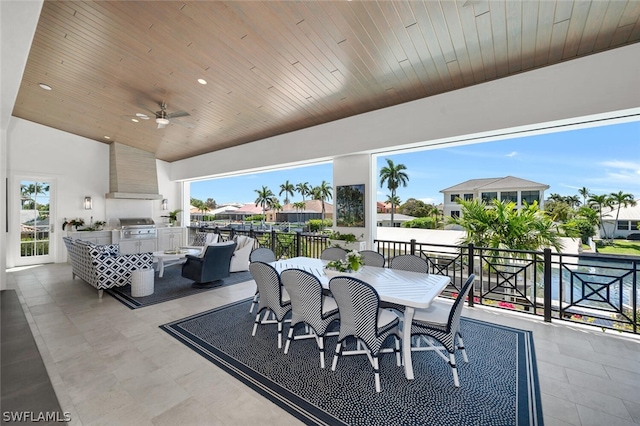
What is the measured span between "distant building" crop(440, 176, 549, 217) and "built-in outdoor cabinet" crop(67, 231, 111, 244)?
10045 millimetres

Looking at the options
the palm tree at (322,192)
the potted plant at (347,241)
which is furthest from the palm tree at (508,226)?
the palm tree at (322,192)

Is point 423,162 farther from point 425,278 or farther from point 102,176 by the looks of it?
point 102,176

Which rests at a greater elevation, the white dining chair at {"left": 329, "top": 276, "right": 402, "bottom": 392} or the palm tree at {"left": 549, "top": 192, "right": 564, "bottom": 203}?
the palm tree at {"left": 549, "top": 192, "right": 564, "bottom": 203}

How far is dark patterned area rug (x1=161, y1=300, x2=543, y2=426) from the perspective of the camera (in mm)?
2021

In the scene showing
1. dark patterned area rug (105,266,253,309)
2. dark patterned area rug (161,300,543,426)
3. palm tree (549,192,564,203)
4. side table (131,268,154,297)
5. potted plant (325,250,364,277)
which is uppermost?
palm tree (549,192,564,203)

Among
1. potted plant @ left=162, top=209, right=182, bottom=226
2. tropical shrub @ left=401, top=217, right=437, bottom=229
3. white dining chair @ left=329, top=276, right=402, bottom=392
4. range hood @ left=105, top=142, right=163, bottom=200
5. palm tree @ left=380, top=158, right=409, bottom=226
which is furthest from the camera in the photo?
palm tree @ left=380, top=158, right=409, bottom=226

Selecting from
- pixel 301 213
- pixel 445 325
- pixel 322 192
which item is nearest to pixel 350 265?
pixel 445 325

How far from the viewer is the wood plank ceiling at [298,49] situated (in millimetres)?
2943

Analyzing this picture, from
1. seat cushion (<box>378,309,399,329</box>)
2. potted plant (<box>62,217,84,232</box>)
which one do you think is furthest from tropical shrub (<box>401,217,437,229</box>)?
potted plant (<box>62,217,84,232</box>)

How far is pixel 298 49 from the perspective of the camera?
370 cm

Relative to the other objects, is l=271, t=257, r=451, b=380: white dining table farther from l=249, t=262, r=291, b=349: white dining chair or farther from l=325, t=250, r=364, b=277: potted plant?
l=249, t=262, r=291, b=349: white dining chair

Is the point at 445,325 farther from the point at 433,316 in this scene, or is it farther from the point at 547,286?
the point at 547,286

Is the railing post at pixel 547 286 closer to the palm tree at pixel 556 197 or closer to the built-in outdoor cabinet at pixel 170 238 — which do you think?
the palm tree at pixel 556 197

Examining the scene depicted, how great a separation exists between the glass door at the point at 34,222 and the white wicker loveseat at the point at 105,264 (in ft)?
13.0
